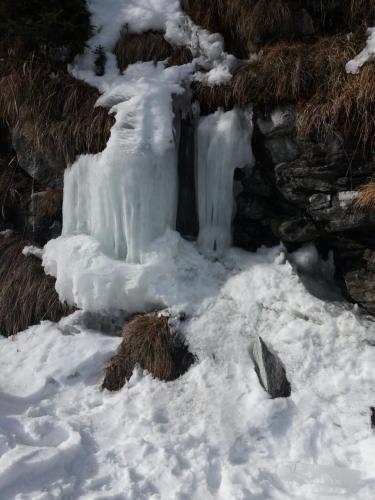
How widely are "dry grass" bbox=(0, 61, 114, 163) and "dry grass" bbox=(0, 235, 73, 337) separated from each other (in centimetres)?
142

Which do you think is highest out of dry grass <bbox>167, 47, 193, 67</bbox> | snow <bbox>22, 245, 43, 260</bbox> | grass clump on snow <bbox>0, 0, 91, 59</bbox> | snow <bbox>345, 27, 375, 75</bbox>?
grass clump on snow <bbox>0, 0, 91, 59</bbox>

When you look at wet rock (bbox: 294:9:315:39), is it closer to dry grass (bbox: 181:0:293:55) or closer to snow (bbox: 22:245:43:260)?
dry grass (bbox: 181:0:293:55)

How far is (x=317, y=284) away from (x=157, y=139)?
232 centimetres

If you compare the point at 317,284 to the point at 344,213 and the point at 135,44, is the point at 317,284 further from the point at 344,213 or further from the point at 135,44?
the point at 135,44

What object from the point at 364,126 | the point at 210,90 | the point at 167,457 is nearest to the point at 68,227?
the point at 210,90

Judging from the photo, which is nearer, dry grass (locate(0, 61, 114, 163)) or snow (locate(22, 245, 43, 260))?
dry grass (locate(0, 61, 114, 163))

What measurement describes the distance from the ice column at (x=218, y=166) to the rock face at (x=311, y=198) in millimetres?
154

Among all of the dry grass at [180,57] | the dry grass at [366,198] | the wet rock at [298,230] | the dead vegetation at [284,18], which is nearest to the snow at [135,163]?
the dry grass at [180,57]

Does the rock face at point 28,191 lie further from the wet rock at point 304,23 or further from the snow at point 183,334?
the wet rock at point 304,23

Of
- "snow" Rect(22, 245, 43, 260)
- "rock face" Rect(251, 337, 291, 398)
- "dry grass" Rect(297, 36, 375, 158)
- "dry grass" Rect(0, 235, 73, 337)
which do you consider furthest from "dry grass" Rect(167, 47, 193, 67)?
"rock face" Rect(251, 337, 291, 398)

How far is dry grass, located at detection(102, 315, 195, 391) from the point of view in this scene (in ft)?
13.9

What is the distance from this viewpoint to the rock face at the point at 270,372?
389 cm

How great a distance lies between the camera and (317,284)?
4762 millimetres

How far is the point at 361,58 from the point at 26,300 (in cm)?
438
